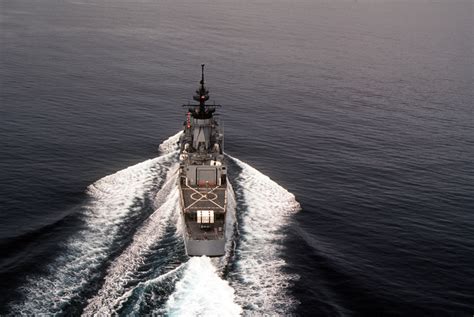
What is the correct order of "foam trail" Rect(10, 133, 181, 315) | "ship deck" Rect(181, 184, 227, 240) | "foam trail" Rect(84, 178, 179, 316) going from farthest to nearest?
"ship deck" Rect(181, 184, 227, 240)
"foam trail" Rect(10, 133, 181, 315)
"foam trail" Rect(84, 178, 179, 316)

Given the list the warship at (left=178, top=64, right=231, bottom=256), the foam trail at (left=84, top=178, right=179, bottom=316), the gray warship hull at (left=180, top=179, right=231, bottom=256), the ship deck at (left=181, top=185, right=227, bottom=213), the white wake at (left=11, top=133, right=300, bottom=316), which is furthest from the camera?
the ship deck at (left=181, top=185, right=227, bottom=213)

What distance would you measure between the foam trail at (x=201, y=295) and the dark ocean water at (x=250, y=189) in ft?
0.60

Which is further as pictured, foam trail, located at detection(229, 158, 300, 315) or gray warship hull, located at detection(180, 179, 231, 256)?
gray warship hull, located at detection(180, 179, 231, 256)

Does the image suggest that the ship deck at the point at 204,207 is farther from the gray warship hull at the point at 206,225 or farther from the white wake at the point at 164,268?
the white wake at the point at 164,268

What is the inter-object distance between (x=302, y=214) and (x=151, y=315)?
29.9m

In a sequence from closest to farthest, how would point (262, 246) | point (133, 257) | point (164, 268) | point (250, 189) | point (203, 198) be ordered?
point (164, 268) → point (133, 257) → point (262, 246) → point (203, 198) → point (250, 189)

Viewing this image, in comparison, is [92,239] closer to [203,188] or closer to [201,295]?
[201,295]

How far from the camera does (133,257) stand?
5056 centimetres

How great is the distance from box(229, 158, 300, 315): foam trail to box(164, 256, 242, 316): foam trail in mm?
1177

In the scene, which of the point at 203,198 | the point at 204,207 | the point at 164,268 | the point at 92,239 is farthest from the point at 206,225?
the point at 92,239

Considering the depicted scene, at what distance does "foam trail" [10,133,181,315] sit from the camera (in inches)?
1706

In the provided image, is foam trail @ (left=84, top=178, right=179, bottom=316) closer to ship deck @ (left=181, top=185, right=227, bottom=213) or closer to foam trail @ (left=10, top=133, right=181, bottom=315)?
foam trail @ (left=10, top=133, right=181, bottom=315)

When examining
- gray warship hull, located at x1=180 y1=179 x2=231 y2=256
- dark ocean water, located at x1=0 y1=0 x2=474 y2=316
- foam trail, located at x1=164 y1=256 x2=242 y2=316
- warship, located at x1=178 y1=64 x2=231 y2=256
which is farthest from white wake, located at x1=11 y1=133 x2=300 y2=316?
warship, located at x1=178 y1=64 x2=231 y2=256

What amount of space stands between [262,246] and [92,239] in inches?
748
